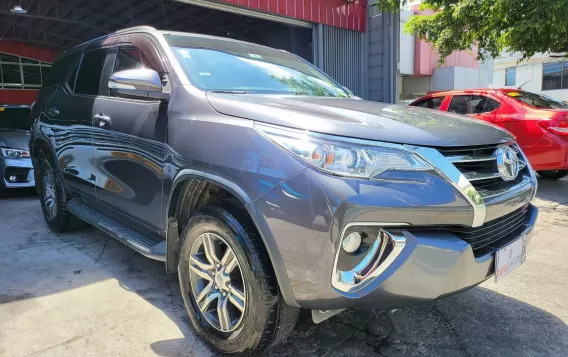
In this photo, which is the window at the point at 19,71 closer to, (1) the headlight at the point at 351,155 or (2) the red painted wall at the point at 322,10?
(2) the red painted wall at the point at 322,10

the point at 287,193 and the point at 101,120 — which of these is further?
the point at 101,120

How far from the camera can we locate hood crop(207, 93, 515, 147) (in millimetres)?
1949

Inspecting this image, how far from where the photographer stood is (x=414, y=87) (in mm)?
22578

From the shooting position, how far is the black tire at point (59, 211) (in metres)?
4.33

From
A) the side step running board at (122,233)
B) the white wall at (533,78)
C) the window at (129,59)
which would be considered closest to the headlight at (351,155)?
the side step running board at (122,233)

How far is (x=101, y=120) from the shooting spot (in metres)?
3.34

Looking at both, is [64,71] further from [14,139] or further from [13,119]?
[13,119]

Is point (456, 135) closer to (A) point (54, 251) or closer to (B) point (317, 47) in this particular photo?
(A) point (54, 251)

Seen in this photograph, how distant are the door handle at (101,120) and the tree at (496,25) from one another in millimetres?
6217

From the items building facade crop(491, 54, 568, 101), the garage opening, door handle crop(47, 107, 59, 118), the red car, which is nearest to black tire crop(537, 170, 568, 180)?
the red car

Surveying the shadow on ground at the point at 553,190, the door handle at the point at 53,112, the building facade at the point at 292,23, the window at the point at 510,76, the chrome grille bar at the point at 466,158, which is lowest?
the shadow on ground at the point at 553,190

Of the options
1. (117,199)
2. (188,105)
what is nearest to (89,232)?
(117,199)

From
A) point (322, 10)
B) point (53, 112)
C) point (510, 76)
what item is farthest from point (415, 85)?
point (53, 112)

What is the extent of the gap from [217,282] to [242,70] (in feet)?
4.81
